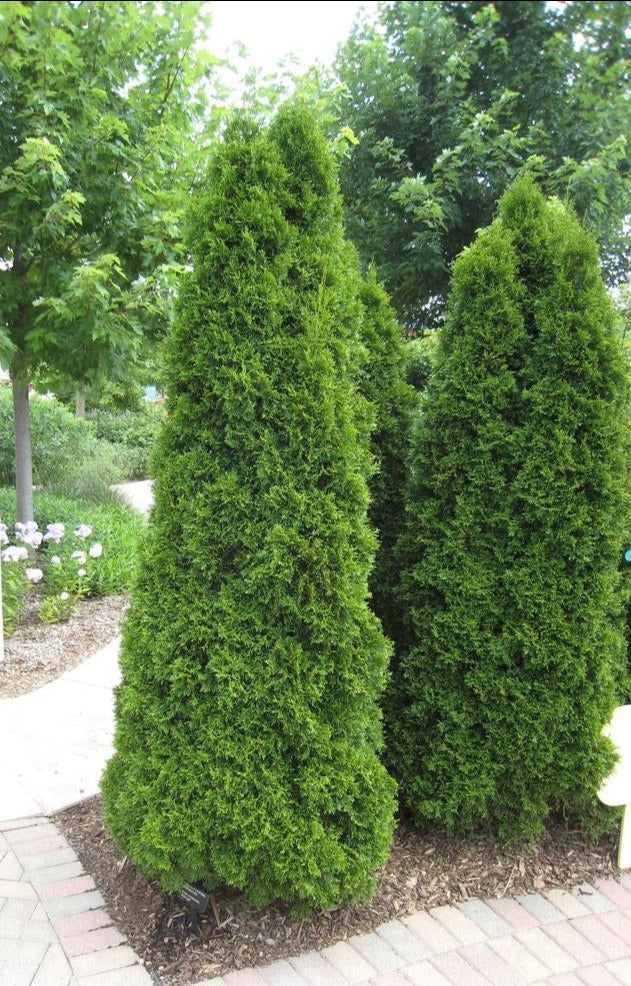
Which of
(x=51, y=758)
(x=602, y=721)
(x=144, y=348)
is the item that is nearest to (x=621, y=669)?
(x=602, y=721)

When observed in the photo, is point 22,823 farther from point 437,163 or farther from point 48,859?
point 437,163

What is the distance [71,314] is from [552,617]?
12.8 feet

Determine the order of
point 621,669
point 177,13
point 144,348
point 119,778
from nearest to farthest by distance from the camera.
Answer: point 177,13 → point 119,778 → point 621,669 → point 144,348

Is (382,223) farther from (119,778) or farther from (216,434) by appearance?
(119,778)

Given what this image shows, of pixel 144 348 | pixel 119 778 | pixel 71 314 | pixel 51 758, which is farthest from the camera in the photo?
pixel 144 348

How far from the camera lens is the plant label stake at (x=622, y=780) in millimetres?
2939

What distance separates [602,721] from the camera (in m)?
2.87

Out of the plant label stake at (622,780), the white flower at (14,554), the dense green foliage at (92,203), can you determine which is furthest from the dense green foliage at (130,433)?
the plant label stake at (622,780)

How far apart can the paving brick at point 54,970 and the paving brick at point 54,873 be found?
395 millimetres

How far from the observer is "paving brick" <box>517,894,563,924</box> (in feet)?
8.80

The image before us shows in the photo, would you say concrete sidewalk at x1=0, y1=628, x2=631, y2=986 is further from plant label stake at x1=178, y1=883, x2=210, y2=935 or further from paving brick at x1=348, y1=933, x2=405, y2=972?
plant label stake at x1=178, y1=883, x2=210, y2=935

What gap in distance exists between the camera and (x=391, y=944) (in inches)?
97.1

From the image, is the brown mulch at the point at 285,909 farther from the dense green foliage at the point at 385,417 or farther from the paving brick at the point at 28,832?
the dense green foliage at the point at 385,417

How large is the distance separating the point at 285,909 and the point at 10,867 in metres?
1.04
